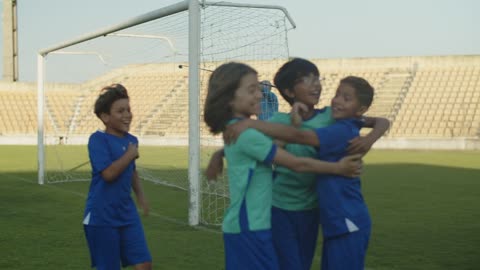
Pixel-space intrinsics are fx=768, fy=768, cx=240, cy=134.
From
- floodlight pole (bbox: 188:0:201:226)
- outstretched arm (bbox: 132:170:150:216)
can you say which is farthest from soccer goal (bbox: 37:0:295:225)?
outstretched arm (bbox: 132:170:150:216)

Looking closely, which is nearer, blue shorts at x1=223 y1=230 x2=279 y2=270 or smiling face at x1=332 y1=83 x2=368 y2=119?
blue shorts at x1=223 y1=230 x2=279 y2=270

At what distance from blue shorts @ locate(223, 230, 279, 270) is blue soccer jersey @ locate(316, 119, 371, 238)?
345 millimetres

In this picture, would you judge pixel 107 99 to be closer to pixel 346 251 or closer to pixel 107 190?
pixel 107 190

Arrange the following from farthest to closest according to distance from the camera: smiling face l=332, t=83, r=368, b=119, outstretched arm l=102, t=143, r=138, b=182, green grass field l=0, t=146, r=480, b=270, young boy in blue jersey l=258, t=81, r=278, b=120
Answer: green grass field l=0, t=146, r=480, b=270, young boy in blue jersey l=258, t=81, r=278, b=120, outstretched arm l=102, t=143, r=138, b=182, smiling face l=332, t=83, r=368, b=119

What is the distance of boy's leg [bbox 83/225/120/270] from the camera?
481 cm

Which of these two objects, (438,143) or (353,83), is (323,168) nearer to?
(353,83)

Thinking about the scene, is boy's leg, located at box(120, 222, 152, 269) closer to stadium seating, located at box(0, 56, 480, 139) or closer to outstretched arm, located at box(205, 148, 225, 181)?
outstretched arm, located at box(205, 148, 225, 181)

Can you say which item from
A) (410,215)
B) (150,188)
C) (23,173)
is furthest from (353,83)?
(23,173)

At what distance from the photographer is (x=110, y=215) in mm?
4824

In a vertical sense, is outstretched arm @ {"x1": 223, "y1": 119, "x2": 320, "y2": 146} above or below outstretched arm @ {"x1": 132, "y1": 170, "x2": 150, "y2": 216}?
above

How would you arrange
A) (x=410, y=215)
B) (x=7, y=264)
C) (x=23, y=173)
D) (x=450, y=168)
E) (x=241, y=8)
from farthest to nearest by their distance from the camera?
1. (x=450, y=168)
2. (x=23, y=173)
3. (x=241, y=8)
4. (x=410, y=215)
5. (x=7, y=264)

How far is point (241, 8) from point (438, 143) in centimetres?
2408

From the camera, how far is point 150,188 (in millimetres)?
16344

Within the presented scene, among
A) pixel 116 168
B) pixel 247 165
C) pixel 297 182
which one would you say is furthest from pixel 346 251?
pixel 116 168
